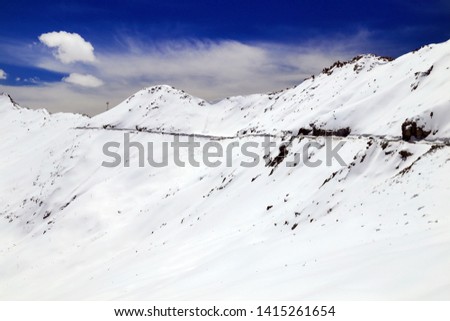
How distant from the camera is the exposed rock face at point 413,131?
1252 inches

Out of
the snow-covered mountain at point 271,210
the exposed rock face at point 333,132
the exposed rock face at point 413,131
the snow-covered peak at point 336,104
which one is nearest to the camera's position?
the snow-covered mountain at point 271,210

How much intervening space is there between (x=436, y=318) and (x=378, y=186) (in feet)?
55.8

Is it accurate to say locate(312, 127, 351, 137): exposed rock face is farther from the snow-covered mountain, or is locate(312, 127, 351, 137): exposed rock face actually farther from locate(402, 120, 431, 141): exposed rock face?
locate(402, 120, 431, 141): exposed rock face

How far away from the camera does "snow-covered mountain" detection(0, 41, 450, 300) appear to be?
577 inches

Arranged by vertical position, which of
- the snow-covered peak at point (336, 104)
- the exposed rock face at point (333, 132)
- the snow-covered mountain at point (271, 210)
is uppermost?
the snow-covered peak at point (336, 104)

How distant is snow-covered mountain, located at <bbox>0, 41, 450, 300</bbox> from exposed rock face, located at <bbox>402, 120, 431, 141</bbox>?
9 cm

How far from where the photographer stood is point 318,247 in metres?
18.9

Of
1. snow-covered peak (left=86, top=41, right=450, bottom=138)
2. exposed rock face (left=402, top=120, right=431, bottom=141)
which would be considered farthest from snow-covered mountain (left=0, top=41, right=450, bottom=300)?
snow-covered peak (left=86, top=41, right=450, bottom=138)

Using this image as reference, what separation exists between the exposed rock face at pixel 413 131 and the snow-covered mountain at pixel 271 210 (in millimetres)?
93

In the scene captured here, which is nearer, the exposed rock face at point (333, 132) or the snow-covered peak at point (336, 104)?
the snow-covered peak at point (336, 104)

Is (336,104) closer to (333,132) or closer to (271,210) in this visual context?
(333,132)

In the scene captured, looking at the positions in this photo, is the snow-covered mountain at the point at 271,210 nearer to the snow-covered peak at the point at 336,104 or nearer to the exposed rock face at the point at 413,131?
the exposed rock face at the point at 413,131

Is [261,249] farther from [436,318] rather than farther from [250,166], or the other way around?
[250,166]

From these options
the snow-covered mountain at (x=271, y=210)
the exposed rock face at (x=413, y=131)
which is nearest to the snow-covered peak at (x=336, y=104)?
the snow-covered mountain at (x=271, y=210)
